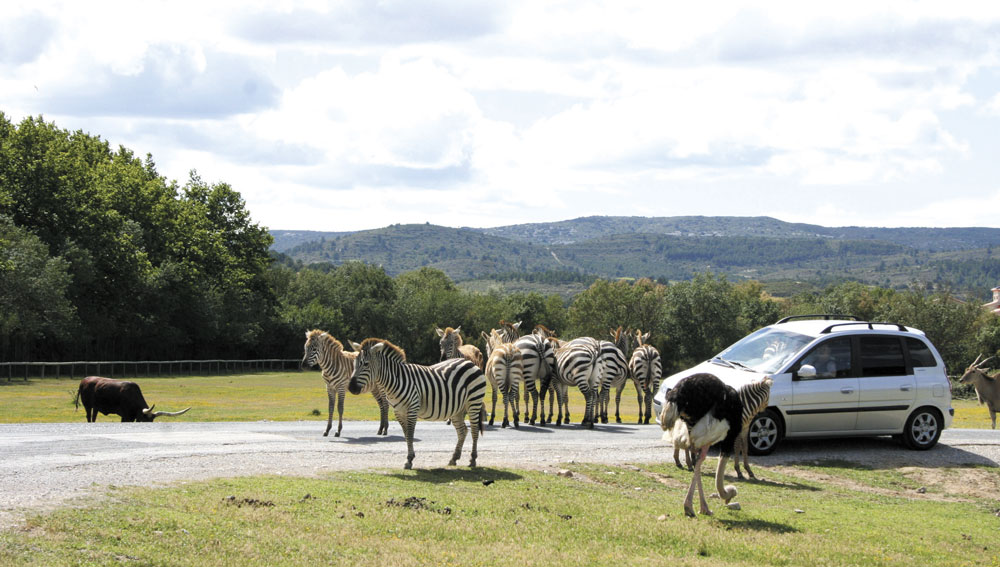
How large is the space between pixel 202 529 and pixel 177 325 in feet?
219

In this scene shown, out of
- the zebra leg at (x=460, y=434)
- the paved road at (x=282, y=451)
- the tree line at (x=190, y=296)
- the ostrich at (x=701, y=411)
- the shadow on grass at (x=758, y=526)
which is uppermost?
the tree line at (x=190, y=296)

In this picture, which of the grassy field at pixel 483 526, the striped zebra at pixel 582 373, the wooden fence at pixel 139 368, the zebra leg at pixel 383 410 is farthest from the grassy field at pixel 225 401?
the grassy field at pixel 483 526

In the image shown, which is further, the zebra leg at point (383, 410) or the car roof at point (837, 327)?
the zebra leg at point (383, 410)

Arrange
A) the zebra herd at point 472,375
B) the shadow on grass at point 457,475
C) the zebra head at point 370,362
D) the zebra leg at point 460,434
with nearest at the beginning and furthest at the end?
the shadow on grass at point 457,475 → the zebra head at point 370,362 → the zebra herd at point 472,375 → the zebra leg at point 460,434

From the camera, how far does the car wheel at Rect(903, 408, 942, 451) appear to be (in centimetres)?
1847

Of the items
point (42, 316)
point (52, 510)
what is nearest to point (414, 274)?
point (42, 316)

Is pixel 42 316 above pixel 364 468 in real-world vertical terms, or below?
above

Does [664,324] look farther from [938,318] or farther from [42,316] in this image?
[42,316]

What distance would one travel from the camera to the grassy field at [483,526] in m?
9.03

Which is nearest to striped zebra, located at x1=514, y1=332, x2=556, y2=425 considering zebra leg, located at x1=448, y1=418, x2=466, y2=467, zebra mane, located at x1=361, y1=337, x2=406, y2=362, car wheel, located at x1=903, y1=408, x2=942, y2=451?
zebra leg, located at x1=448, y1=418, x2=466, y2=467

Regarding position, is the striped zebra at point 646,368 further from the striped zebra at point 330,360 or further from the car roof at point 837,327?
the striped zebra at point 330,360

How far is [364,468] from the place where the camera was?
14945 millimetres

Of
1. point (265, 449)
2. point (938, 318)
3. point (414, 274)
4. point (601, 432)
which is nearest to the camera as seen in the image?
point (265, 449)

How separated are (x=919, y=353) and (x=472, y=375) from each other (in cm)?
975
